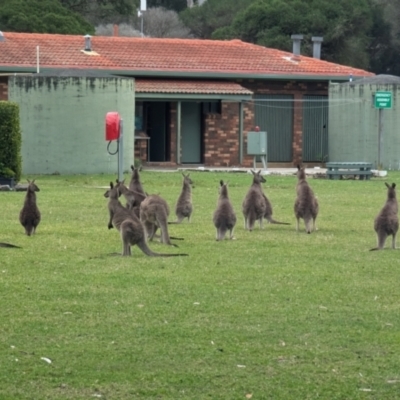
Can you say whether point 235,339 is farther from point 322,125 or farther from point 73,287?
point 322,125

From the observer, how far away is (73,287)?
12.4m

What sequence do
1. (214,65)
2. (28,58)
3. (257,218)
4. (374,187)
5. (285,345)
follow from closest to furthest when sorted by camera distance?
(285,345)
(257,218)
(374,187)
(28,58)
(214,65)

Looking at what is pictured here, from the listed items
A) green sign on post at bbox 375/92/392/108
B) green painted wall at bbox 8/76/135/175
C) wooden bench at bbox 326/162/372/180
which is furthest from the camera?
green sign on post at bbox 375/92/392/108

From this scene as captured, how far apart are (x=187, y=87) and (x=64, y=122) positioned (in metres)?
6.57

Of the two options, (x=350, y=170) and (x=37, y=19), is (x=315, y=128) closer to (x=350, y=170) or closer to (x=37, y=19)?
(x=350, y=170)

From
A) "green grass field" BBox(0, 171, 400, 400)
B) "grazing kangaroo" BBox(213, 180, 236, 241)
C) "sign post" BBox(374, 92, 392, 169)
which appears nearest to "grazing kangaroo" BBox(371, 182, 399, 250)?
"green grass field" BBox(0, 171, 400, 400)

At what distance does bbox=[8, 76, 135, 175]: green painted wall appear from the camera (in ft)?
109

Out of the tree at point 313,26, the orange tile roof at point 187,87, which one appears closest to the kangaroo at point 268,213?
the orange tile roof at point 187,87

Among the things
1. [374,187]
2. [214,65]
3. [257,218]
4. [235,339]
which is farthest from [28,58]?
[235,339]

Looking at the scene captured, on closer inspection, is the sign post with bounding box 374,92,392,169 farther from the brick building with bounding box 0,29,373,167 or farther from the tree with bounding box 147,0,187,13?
the tree with bounding box 147,0,187,13

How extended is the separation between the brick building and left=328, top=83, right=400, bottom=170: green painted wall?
163cm

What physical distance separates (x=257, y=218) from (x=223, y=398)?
33.1 feet

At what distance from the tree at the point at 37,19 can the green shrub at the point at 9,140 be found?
2572cm

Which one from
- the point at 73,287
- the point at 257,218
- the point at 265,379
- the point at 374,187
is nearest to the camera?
the point at 265,379
